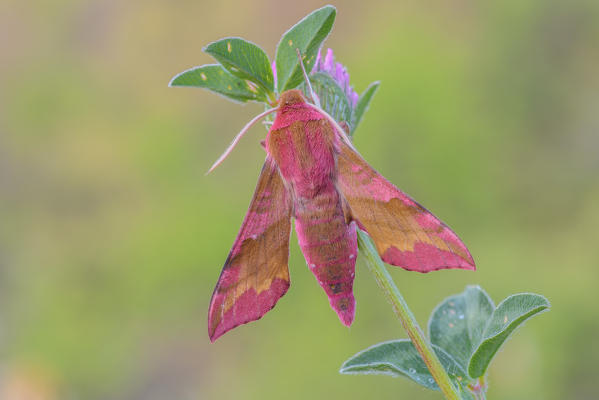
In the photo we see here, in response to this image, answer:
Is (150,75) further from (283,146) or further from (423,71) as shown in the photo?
(283,146)

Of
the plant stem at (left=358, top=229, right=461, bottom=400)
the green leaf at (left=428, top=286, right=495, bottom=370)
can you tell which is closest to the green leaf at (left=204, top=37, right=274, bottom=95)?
the plant stem at (left=358, top=229, right=461, bottom=400)

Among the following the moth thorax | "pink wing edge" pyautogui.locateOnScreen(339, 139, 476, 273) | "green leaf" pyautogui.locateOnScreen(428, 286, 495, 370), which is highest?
the moth thorax

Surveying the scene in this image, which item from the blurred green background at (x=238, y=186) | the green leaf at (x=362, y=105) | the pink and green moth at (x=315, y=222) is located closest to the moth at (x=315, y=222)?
the pink and green moth at (x=315, y=222)

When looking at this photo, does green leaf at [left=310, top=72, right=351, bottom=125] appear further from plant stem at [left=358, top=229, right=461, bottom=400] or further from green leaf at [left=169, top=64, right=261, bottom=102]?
plant stem at [left=358, top=229, right=461, bottom=400]

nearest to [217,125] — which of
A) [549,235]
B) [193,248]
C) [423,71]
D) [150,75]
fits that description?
[150,75]

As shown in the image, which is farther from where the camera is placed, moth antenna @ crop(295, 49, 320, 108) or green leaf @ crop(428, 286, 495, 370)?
green leaf @ crop(428, 286, 495, 370)

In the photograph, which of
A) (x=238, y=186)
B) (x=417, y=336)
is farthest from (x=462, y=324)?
(x=238, y=186)
